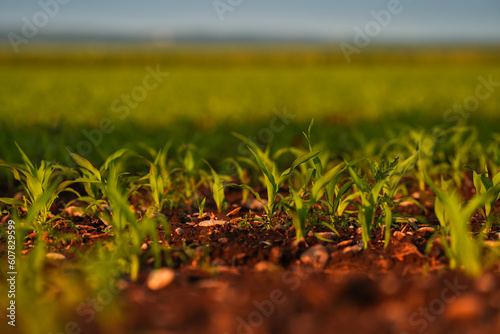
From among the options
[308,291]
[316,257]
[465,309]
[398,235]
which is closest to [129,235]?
[316,257]

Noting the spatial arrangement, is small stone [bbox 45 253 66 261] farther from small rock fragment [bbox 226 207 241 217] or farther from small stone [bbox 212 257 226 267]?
small rock fragment [bbox 226 207 241 217]

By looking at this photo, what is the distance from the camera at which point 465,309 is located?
4.85 feet

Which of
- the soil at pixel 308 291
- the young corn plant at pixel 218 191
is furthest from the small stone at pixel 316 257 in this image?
the young corn plant at pixel 218 191

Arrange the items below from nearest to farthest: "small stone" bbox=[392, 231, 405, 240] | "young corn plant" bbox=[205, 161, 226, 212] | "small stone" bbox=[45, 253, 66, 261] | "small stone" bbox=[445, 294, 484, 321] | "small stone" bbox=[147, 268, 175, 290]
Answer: "small stone" bbox=[445, 294, 484, 321]
"small stone" bbox=[147, 268, 175, 290]
"small stone" bbox=[45, 253, 66, 261]
"small stone" bbox=[392, 231, 405, 240]
"young corn plant" bbox=[205, 161, 226, 212]

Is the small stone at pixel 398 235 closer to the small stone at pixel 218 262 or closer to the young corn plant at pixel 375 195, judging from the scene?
the young corn plant at pixel 375 195

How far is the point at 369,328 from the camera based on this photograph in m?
1.48

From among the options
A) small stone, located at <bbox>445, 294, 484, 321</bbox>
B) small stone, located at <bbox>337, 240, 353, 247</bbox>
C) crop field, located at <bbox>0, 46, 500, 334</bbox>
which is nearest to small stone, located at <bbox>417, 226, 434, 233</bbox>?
crop field, located at <bbox>0, 46, 500, 334</bbox>

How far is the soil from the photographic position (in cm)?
151

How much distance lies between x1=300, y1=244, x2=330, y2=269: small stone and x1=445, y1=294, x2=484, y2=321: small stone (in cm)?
71

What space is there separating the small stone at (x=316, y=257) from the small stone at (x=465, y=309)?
711 millimetres

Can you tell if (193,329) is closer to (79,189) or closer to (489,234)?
(489,234)

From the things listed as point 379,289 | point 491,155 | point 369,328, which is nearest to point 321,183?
point 379,289

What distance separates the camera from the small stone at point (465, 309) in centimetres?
147

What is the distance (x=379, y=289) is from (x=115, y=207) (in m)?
1.31
